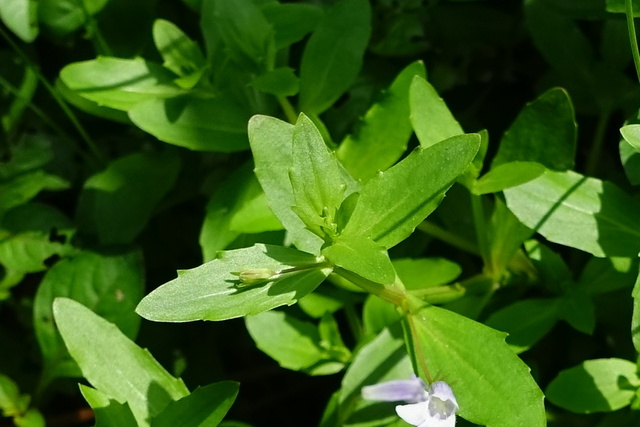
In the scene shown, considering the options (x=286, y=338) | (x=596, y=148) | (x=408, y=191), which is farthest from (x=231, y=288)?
(x=596, y=148)

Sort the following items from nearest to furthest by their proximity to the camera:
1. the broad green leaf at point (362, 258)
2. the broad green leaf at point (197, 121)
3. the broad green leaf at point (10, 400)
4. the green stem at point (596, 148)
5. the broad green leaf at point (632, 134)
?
the broad green leaf at point (362, 258), the broad green leaf at point (632, 134), the broad green leaf at point (197, 121), the broad green leaf at point (10, 400), the green stem at point (596, 148)

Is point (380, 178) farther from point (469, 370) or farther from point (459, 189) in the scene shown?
point (459, 189)

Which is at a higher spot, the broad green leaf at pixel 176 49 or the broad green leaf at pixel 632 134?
the broad green leaf at pixel 176 49

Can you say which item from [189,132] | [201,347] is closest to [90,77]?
[189,132]

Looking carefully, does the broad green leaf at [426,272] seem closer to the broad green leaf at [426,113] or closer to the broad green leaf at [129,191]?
the broad green leaf at [426,113]

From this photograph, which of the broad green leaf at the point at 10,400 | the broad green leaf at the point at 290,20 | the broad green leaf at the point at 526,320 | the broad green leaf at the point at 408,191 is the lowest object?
the broad green leaf at the point at 10,400

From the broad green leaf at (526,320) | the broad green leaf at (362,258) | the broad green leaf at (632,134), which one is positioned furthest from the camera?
the broad green leaf at (526,320)

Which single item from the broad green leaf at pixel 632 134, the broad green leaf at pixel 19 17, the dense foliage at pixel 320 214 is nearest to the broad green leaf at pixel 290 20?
the dense foliage at pixel 320 214
